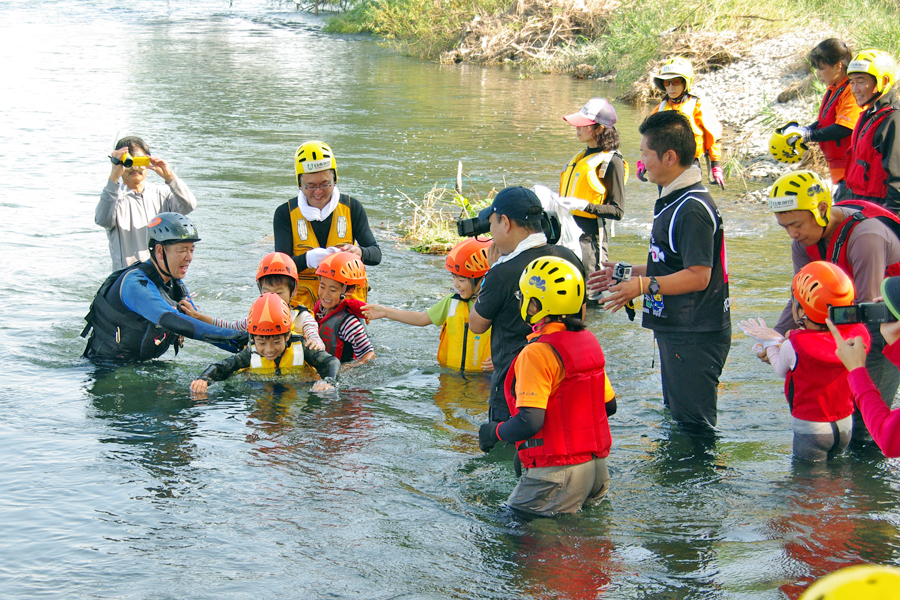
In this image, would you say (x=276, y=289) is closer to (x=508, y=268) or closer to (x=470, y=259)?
(x=470, y=259)

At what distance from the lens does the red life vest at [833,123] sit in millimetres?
7867

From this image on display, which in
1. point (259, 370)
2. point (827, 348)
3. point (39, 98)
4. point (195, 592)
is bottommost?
point (195, 592)

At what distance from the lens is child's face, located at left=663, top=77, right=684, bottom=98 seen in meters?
8.80

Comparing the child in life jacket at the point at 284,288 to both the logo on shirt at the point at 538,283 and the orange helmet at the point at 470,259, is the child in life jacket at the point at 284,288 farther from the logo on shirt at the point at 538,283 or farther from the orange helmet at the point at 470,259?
the logo on shirt at the point at 538,283

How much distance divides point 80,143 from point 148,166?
1385 centimetres

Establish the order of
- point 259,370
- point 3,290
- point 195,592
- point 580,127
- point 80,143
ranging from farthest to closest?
point 80,143, point 3,290, point 580,127, point 259,370, point 195,592

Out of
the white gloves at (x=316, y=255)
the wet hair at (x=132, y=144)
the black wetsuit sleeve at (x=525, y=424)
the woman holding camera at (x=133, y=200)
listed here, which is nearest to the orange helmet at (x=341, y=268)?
the white gloves at (x=316, y=255)

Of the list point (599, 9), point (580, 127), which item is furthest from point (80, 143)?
point (599, 9)

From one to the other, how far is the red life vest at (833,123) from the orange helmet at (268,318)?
5.46 m

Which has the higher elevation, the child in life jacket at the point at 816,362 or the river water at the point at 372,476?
the child in life jacket at the point at 816,362

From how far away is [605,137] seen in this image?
7973 millimetres

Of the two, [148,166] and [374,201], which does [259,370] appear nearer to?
[148,166]

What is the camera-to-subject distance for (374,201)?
575 inches

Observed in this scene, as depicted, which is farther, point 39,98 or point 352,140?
point 39,98
